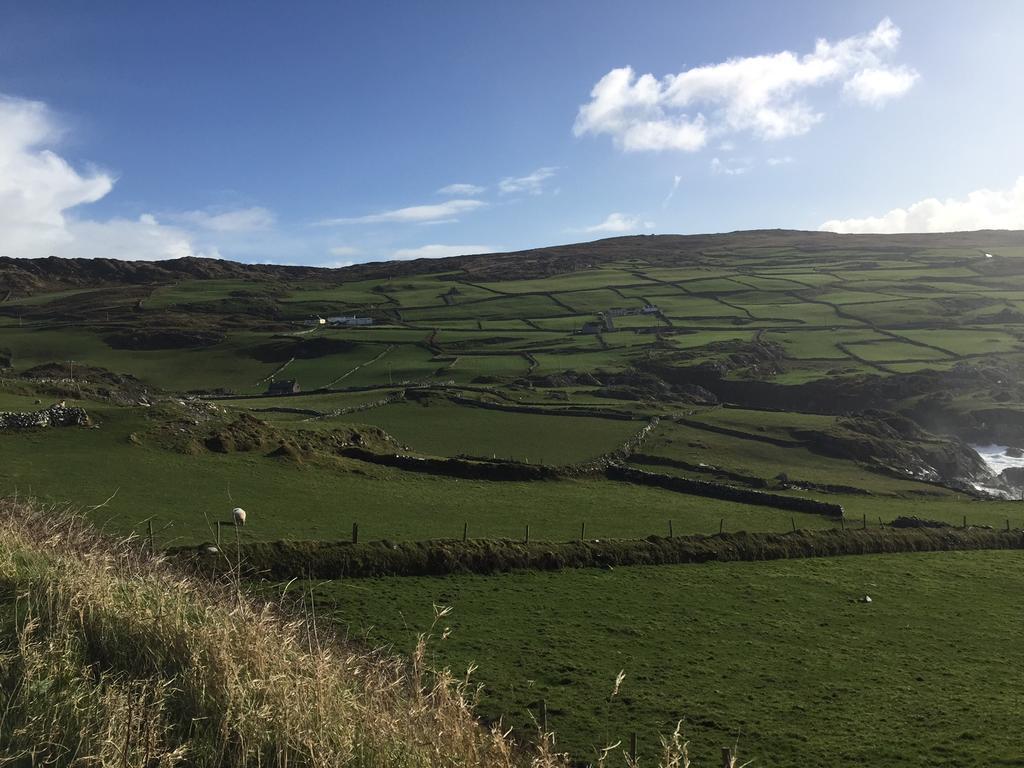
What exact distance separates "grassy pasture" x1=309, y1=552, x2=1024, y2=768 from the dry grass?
642 cm

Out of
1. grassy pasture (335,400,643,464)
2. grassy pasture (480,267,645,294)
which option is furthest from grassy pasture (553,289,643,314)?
grassy pasture (335,400,643,464)

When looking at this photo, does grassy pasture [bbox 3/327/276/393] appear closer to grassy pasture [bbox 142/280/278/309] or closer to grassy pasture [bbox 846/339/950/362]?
grassy pasture [bbox 142/280/278/309]

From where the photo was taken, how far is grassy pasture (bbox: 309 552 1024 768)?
54.6ft

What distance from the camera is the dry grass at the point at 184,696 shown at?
7660 millimetres

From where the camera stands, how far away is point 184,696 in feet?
28.1

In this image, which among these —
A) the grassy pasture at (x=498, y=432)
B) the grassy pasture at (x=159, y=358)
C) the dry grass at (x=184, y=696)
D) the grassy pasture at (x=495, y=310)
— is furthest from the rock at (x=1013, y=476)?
the grassy pasture at (x=495, y=310)

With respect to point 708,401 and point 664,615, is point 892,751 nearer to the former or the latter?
point 664,615

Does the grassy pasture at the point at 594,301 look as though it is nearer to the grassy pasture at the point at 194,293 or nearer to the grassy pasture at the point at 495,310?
the grassy pasture at the point at 495,310

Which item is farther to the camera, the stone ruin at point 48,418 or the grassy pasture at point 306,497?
the stone ruin at point 48,418

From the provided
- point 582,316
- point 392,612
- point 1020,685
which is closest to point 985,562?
point 1020,685

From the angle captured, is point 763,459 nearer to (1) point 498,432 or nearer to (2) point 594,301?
(1) point 498,432

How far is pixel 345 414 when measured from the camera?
247 feet

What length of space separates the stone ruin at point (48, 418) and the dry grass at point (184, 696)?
36935 millimetres

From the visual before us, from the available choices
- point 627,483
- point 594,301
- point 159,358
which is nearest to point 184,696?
point 627,483
